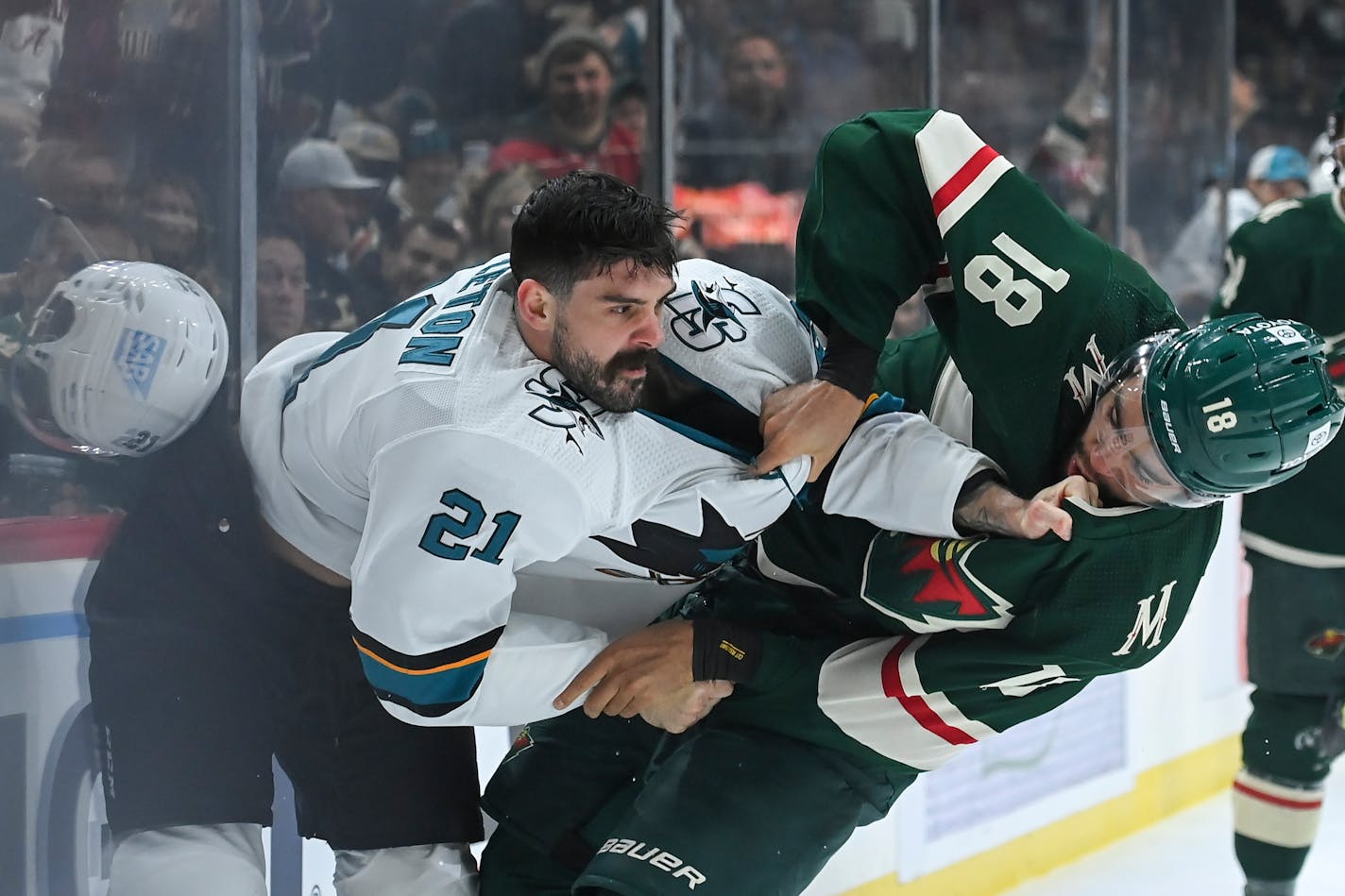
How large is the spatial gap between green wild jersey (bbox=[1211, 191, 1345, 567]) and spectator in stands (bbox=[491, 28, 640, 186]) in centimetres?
113

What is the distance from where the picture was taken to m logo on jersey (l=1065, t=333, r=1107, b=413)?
1.67m

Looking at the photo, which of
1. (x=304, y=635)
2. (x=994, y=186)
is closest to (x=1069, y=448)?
(x=994, y=186)

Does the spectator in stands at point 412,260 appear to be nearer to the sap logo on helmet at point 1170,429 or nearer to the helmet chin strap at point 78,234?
the helmet chin strap at point 78,234

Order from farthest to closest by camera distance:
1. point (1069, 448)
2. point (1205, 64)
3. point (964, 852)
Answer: point (1205, 64)
point (964, 852)
point (1069, 448)

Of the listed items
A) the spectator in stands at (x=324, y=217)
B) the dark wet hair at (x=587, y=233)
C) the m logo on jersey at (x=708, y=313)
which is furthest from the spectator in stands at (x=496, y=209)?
the dark wet hair at (x=587, y=233)

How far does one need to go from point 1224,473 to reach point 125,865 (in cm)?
128

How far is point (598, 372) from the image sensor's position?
1548 millimetres

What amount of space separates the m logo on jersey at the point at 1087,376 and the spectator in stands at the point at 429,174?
3.98 ft

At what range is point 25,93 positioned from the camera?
5.27ft

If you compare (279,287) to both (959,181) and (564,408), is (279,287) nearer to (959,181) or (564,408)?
(564,408)

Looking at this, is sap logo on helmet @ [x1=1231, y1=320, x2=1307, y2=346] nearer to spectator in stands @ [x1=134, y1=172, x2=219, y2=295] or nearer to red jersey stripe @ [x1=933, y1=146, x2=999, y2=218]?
red jersey stripe @ [x1=933, y1=146, x2=999, y2=218]

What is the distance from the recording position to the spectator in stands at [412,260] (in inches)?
92.0

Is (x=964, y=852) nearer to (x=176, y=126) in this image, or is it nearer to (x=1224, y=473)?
(x=1224, y=473)

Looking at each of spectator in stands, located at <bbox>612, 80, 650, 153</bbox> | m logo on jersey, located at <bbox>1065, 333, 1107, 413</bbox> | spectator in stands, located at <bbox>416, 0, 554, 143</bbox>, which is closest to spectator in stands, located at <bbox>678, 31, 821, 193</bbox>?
spectator in stands, located at <bbox>612, 80, 650, 153</bbox>
